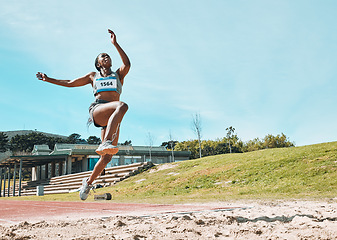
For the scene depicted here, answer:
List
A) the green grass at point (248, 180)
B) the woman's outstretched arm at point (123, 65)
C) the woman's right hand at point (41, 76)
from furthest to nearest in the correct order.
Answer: the green grass at point (248, 180) < the woman's right hand at point (41, 76) < the woman's outstretched arm at point (123, 65)

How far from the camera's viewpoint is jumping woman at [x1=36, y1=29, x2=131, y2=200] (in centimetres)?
343

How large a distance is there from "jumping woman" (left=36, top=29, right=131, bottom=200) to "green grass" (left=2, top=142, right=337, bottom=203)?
6.47 metres

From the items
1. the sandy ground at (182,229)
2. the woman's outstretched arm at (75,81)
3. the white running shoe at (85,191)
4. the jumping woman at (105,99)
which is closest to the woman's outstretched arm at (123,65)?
the jumping woman at (105,99)

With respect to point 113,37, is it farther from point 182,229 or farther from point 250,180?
point 250,180

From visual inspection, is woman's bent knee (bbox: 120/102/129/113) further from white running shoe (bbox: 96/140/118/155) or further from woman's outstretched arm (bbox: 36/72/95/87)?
woman's outstretched arm (bbox: 36/72/95/87)

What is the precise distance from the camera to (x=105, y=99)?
12.7 ft

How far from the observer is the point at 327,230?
2820 millimetres

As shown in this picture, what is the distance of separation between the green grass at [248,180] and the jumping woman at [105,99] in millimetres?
6469

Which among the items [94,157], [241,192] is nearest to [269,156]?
[241,192]

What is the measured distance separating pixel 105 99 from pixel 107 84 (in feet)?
0.66

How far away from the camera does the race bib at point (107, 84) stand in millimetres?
3859

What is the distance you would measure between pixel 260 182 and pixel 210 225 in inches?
431

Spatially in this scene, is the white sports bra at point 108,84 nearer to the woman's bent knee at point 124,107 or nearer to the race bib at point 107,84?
the race bib at point 107,84

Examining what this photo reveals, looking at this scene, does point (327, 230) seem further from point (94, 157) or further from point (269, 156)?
Answer: point (94, 157)
